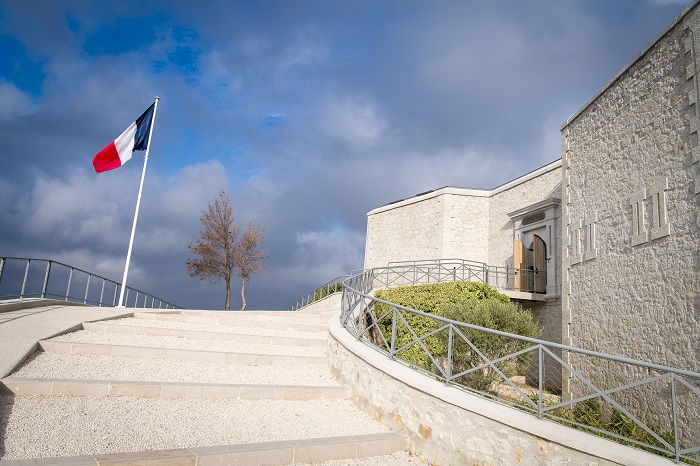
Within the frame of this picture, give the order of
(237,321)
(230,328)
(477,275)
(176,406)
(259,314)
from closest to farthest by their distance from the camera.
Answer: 1. (176,406)
2. (230,328)
3. (237,321)
4. (259,314)
5. (477,275)

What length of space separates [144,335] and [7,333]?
178cm

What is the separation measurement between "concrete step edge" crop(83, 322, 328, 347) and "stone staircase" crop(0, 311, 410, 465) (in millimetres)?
20

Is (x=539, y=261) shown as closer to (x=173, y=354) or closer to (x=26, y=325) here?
(x=173, y=354)

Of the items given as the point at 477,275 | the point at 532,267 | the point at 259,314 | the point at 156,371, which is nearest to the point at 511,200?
the point at 532,267

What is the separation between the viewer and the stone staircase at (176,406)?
3814 millimetres

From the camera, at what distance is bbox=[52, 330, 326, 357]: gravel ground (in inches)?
267

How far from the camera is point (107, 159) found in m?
13.0

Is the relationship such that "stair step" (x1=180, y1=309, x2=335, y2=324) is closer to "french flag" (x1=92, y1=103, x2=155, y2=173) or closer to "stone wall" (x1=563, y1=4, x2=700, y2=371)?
"french flag" (x1=92, y1=103, x2=155, y2=173)

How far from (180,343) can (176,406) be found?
236cm

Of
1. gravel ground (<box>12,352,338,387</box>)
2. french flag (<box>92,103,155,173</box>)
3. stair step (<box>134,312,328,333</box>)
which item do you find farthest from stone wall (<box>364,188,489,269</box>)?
gravel ground (<box>12,352,338,387</box>)

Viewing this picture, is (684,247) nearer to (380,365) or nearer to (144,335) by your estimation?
(380,365)

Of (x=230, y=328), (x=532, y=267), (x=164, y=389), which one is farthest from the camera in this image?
(x=532, y=267)

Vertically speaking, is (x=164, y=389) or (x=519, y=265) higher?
(x=519, y=265)

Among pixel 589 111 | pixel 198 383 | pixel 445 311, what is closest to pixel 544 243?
pixel 589 111
